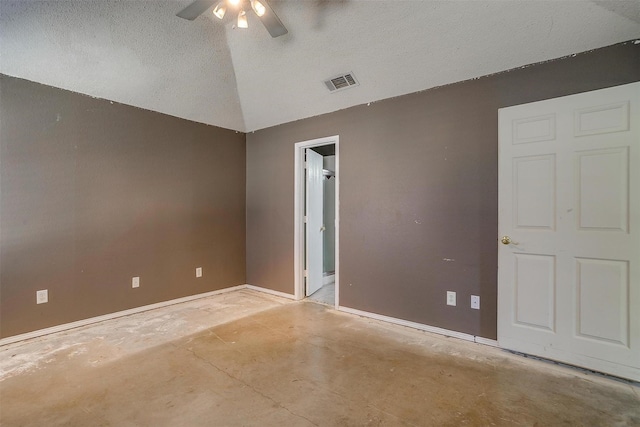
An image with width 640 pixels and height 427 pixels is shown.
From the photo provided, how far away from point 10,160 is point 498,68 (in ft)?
13.9

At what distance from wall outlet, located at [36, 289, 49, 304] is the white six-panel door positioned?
13.3 ft

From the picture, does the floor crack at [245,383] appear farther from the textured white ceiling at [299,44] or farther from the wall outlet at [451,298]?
the textured white ceiling at [299,44]

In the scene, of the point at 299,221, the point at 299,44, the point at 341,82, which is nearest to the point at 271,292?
the point at 299,221

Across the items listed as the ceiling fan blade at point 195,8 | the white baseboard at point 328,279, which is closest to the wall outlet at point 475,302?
the white baseboard at point 328,279

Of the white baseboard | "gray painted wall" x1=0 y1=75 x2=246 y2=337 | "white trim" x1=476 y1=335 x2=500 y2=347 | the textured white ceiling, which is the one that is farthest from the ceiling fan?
the white baseboard

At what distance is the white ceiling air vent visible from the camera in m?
3.02

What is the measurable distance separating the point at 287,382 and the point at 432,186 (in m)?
2.08

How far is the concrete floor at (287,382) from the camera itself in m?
1.68

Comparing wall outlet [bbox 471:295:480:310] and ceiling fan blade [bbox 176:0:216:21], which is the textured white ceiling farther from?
wall outlet [bbox 471:295:480:310]

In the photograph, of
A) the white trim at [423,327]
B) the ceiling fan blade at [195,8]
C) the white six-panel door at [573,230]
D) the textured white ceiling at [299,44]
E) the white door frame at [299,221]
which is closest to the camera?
the ceiling fan blade at [195,8]

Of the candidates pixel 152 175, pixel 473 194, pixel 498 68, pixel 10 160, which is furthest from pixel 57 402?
pixel 498 68

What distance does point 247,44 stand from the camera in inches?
113

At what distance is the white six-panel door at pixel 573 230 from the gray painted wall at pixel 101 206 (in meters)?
3.39

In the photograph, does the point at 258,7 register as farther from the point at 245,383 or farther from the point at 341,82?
the point at 245,383
